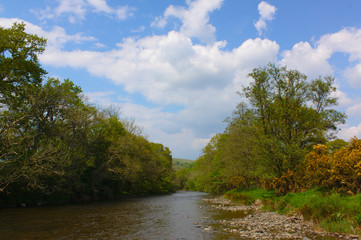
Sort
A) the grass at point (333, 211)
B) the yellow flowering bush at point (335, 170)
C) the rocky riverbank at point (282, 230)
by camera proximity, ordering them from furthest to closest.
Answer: the yellow flowering bush at point (335, 170) < the rocky riverbank at point (282, 230) < the grass at point (333, 211)

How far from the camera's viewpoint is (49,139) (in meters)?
30.3

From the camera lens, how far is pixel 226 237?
471 inches

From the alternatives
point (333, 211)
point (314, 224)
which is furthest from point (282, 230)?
A: point (333, 211)

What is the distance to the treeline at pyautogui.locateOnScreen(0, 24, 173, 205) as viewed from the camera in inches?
889

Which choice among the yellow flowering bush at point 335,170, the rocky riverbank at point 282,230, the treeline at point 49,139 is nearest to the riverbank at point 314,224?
the rocky riverbank at point 282,230

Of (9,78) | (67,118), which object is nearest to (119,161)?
(67,118)

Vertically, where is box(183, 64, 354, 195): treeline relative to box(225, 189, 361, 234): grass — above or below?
above

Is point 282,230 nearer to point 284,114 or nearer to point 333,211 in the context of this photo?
point 333,211

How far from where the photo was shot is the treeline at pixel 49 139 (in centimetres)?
2258

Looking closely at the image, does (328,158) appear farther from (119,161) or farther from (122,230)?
(119,161)

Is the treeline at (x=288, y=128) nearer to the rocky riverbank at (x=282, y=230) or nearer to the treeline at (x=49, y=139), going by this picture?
the rocky riverbank at (x=282, y=230)

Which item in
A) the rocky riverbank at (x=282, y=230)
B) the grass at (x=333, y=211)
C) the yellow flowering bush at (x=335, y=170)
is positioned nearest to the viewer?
the grass at (x=333, y=211)

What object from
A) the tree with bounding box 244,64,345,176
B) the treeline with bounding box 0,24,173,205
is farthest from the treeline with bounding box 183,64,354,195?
the treeline with bounding box 0,24,173,205

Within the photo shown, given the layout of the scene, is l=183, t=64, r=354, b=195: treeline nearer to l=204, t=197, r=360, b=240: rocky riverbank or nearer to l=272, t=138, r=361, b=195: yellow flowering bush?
l=272, t=138, r=361, b=195: yellow flowering bush
